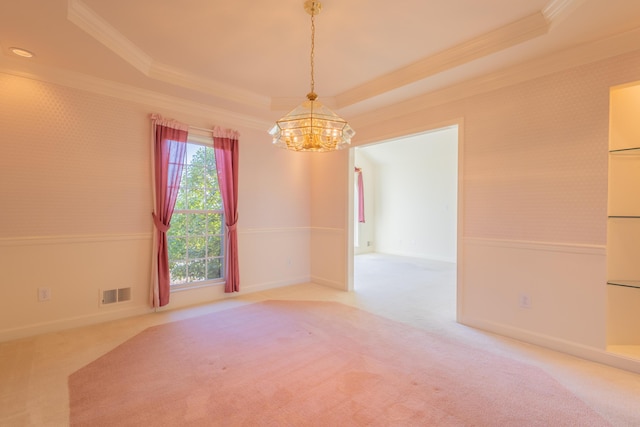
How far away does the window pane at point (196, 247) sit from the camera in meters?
4.06

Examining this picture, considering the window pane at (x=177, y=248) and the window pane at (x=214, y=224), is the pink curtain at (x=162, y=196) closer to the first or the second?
the window pane at (x=177, y=248)

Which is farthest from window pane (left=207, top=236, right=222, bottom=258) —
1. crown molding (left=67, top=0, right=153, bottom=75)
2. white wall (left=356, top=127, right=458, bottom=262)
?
white wall (left=356, top=127, right=458, bottom=262)

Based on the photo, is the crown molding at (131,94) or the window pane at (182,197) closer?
the crown molding at (131,94)

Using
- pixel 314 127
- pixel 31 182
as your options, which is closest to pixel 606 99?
pixel 314 127

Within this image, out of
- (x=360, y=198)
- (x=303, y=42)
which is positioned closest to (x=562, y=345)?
(x=303, y=42)

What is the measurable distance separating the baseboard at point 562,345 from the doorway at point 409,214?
5.95 feet

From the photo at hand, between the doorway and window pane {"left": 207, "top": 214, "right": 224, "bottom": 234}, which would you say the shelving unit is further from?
window pane {"left": 207, "top": 214, "right": 224, "bottom": 234}

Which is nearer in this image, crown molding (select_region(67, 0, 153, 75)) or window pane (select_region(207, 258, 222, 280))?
crown molding (select_region(67, 0, 153, 75))

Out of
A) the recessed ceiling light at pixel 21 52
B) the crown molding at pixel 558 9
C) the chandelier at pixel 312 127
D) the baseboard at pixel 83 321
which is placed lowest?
the baseboard at pixel 83 321

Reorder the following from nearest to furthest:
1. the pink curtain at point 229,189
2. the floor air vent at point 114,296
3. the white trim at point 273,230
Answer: the floor air vent at point 114,296
the pink curtain at point 229,189
the white trim at point 273,230

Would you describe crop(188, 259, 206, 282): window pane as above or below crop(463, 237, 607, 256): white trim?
below

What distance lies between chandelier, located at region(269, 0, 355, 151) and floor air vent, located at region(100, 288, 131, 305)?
2654 mm

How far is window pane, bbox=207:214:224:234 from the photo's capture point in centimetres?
423

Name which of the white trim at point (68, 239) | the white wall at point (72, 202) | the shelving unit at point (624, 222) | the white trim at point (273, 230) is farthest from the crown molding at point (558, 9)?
the white trim at point (68, 239)
